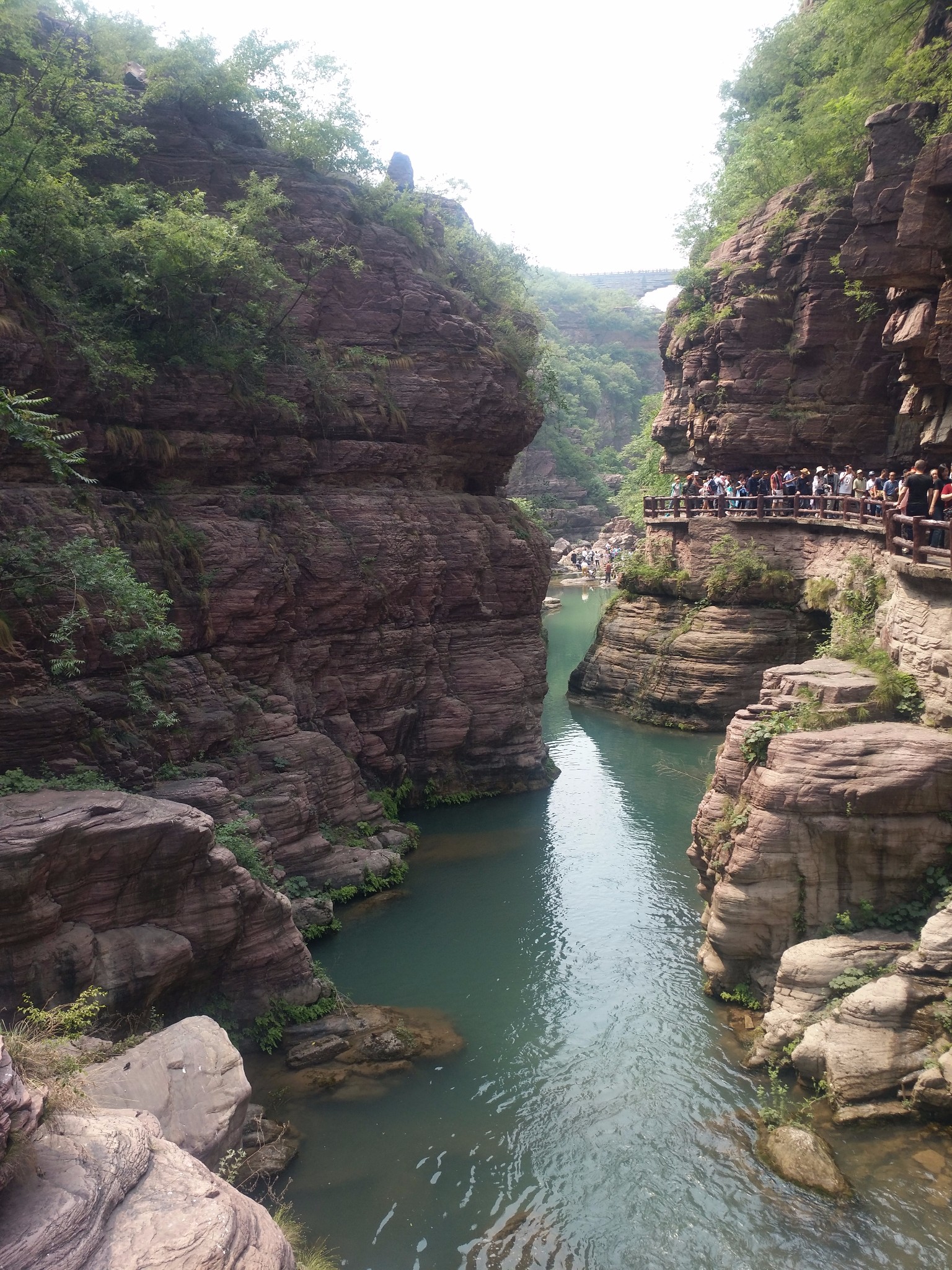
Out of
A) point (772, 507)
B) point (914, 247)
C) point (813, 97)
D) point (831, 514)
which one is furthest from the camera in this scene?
point (813, 97)

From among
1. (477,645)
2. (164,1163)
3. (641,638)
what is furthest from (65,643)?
(641,638)

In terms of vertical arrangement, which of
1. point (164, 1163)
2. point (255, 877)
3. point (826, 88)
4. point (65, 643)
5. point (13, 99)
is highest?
point (826, 88)

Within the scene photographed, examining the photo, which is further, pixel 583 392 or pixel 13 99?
pixel 583 392

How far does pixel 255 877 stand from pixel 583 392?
80.1 metres

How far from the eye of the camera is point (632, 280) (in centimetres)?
12294

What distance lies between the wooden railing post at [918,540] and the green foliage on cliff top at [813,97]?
30.6ft

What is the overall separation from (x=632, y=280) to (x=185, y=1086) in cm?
12926

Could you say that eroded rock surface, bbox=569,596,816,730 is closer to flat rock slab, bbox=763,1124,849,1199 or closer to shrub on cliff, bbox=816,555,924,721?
shrub on cliff, bbox=816,555,924,721

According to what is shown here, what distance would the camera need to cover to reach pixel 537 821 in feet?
70.5

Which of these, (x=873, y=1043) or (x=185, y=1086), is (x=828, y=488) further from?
(x=185, y=1086)

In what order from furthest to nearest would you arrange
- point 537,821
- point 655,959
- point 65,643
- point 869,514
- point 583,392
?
point 583,392, point 869,514, point 537,821, point 655,959, point 65,643

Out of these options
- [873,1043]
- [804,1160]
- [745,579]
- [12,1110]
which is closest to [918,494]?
[873,1043]

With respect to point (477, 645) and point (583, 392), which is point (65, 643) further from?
point (583, 392)

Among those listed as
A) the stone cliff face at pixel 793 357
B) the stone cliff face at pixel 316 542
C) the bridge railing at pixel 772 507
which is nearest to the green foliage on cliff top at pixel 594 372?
the stone cliff face at pixel 793 357
